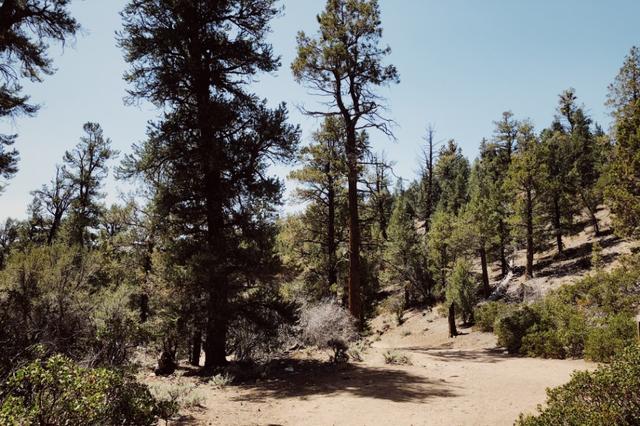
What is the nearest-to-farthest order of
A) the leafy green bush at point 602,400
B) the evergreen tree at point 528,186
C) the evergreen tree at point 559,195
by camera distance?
the leafy green bush at point 602,400
the evergreen tree at point 528,186
the evergreen tree at point 559,195

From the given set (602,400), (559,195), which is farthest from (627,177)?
(559,195)

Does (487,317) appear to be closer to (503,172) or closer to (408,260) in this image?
(408,260)

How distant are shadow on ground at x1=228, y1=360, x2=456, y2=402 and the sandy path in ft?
0.06

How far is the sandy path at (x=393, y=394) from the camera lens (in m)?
6.42

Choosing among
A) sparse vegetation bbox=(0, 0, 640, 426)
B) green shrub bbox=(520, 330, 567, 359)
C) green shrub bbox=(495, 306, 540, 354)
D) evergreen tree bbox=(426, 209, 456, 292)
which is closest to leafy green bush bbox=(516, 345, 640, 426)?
sparse vegetation bbox=(0, 0, 640, 426)

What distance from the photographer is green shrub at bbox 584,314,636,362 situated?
965 centimetres

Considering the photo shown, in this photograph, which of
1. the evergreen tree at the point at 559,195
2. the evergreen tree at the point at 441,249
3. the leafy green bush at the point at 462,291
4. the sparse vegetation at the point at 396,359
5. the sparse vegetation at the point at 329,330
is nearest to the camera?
the sparse vegetation at the point at 329,330

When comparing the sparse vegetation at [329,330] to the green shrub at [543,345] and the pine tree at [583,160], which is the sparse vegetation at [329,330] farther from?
the pine tree at [583,160]

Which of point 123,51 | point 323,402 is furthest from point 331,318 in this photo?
point 123,51

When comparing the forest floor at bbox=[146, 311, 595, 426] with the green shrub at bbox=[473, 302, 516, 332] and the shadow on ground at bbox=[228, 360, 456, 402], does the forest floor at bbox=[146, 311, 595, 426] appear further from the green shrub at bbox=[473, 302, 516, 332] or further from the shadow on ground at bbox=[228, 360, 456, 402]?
the green shrub at bbox=[473, 302, 516, 332]

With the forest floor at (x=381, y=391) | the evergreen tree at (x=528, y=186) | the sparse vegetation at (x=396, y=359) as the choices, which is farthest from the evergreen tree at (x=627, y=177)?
the evergreen tree at (x=528, y=186)

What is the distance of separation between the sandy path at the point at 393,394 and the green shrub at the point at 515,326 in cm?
216

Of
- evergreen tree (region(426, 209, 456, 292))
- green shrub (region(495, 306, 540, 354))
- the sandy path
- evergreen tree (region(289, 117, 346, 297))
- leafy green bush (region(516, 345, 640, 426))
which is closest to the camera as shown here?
leafy green bush (region(516, 345, 640, 426))

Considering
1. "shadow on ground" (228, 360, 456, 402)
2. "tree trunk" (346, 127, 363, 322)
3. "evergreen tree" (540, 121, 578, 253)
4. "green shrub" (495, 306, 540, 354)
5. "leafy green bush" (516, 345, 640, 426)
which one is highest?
"evergreen tree" (540, 121, 578, 253)
